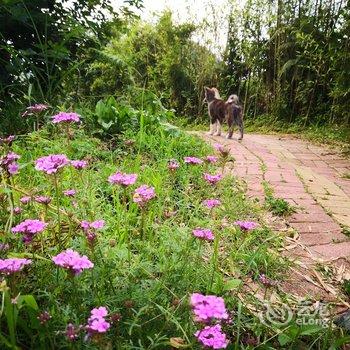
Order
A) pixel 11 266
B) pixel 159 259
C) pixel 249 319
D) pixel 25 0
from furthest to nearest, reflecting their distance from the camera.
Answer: pixel 25 0, pixel 159 259, pixel 249 319, pixel 11 266

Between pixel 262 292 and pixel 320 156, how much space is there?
16.2 ft

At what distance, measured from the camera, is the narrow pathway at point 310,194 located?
2451 millimetres

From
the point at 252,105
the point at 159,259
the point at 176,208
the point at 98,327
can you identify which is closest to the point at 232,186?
the point at 176,208

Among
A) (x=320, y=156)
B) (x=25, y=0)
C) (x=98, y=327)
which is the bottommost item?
(x=320, y=156)

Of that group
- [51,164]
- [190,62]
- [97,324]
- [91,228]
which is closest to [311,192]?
[91,228]

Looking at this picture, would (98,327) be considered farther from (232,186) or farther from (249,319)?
(232,186)

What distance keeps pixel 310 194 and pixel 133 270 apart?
7.80 feet

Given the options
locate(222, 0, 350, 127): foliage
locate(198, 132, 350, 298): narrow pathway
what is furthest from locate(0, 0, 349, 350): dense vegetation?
locate(222, 0, 350, 127): foliage

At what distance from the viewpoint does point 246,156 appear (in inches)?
193

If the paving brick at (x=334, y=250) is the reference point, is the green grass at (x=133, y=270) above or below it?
above

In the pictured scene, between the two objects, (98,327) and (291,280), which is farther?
(291,280)

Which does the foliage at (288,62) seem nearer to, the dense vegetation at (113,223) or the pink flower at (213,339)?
the dense vegetation at (113,223)

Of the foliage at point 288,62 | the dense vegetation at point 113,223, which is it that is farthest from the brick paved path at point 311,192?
the foliage at point 288,62

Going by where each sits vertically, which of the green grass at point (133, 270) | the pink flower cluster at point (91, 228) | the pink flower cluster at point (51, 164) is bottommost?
the green grass at point (133, 270)
